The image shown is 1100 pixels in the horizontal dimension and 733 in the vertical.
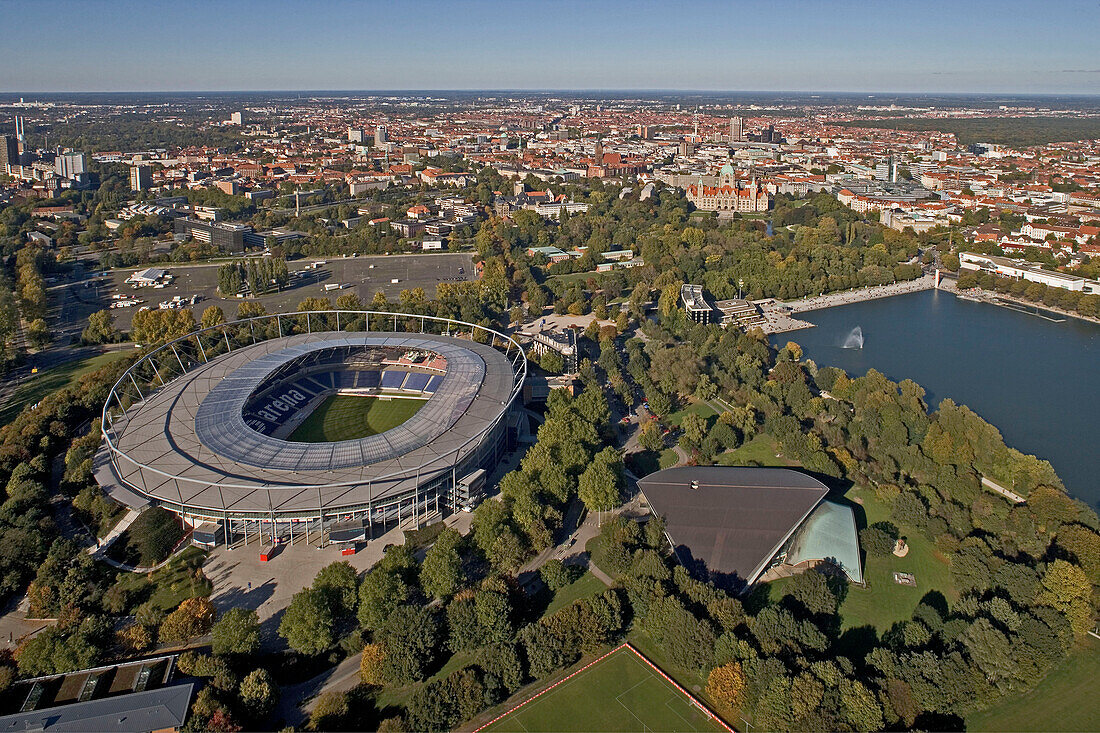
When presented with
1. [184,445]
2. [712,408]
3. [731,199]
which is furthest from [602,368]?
[731,199]

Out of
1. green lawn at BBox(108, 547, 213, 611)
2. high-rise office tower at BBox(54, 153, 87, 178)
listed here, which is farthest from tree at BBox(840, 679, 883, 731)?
high-rise office tower at BBox(54, 153, 87, 178)

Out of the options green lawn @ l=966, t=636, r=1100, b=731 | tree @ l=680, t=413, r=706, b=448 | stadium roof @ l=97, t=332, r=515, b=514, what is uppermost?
stadium roof @ l=97, t=332, r=515, b=514

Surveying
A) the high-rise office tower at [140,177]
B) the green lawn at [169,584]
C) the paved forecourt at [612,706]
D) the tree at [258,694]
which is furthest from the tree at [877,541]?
the high-rise office tower at [140,177]

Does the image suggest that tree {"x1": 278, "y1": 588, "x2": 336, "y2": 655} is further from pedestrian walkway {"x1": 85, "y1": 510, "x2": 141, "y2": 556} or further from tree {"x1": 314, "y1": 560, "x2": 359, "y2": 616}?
pedestrian walkway {"x1": 85, "y1": 510, "x2": 141, "y2": 556}

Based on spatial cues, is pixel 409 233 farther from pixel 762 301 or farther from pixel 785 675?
pixel 785 675

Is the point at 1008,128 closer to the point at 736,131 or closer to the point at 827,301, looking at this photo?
the point at 736,131

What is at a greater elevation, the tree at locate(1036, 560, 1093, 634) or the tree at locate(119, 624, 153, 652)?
the tree at locate(1036, 560, 1093, 634)

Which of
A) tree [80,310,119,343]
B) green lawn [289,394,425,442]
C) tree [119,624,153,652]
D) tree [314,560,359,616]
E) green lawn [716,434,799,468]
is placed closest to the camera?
tree [119,624,153,652]
